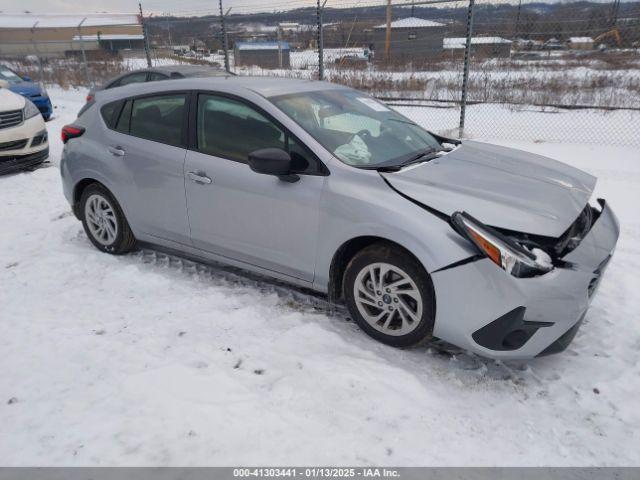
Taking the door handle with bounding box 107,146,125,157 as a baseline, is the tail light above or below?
above

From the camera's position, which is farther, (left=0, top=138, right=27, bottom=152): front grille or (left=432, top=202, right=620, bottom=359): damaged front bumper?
(left=0, top=138, right=27, bottom=152): front grille

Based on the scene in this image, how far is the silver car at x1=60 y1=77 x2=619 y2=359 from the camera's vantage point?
2682 millimetres

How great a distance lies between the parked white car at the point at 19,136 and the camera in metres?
7.39

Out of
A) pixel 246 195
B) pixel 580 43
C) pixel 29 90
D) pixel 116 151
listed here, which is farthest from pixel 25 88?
pixel 580 43

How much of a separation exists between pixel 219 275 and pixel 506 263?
97.9 inches

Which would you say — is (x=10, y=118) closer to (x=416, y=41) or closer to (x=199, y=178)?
(x=199, y=178)

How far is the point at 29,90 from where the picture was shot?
38.4ft

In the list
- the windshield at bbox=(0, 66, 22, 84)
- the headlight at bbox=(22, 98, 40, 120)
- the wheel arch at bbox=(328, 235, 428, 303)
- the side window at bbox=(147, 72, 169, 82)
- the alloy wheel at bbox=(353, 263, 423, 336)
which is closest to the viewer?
the alloy wheel at bbox=(353, 263, 423, 336)

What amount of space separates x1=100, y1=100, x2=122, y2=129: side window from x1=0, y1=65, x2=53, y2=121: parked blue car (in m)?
8.78

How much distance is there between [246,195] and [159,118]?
122 cm

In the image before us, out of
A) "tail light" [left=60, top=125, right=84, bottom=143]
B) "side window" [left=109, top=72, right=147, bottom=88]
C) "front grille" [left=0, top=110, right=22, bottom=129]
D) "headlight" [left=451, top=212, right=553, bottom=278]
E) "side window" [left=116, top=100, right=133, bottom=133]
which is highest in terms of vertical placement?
"side window" [left=109, top=72, right=147, bottom=88]

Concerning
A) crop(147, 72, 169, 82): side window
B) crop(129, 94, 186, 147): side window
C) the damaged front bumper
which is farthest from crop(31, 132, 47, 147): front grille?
the damaged front bumper

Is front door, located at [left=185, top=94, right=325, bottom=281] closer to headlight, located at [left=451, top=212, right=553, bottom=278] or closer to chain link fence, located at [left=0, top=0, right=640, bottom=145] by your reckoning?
headlight, located at [left=451, top=212, right=553, bottom=278]

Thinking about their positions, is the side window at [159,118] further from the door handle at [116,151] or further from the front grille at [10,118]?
the front grille at [10,118]
